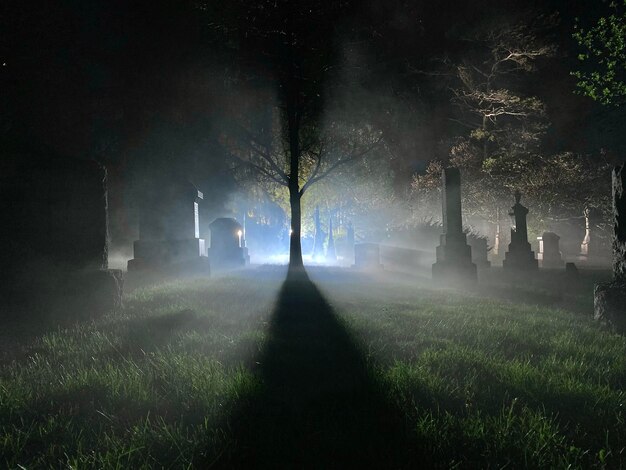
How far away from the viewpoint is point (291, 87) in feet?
49.3

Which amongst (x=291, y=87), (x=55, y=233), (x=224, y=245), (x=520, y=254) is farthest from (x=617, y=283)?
(x=224, y=245)

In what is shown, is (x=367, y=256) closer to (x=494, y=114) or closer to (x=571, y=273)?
(x=571, y=273)

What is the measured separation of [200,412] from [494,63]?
25.7m

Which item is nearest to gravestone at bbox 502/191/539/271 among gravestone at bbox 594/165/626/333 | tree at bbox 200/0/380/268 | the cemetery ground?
tree at bbox 200/0/380/268

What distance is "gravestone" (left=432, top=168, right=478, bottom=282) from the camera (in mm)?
12406

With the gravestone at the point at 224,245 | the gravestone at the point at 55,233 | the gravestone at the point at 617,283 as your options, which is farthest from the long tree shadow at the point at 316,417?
the gravestone at the point at 224,245

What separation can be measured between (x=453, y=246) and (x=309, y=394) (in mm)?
10848

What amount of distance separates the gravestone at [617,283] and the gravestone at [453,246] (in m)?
6.36

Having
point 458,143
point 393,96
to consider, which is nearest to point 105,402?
point 393,96

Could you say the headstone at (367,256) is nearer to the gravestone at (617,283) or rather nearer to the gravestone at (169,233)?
the gravestone at (169,233)

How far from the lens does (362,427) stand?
2.39 metres

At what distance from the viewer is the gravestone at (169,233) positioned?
11570 millimetres

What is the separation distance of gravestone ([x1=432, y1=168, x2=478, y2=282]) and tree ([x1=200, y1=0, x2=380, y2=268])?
4.21 meters

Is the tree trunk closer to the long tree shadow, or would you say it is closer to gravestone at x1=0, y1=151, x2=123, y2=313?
gravestone at x1=0, y1=151, x2=123, y2=313
